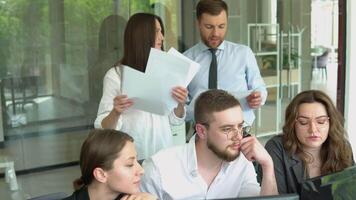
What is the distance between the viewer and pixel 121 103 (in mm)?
2125

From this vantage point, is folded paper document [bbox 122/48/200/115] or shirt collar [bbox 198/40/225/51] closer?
folded paper document [bbox 122/48/200/115]

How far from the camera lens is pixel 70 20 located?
14.4 feet

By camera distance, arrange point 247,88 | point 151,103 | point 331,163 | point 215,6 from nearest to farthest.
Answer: point 331,163 < point 151,103 < point 215,6 < point 247,88

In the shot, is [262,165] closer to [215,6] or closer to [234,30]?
[215,6]

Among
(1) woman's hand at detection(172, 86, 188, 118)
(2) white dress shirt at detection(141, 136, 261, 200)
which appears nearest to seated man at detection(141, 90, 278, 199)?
(2) white dress shirt at detection(141, 136, 261, 200)

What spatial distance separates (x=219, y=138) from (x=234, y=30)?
10.6 feet

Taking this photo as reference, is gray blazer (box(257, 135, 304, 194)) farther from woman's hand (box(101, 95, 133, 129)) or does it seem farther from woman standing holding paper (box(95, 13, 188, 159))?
woman's hand (box(101, 95, 133, 129))

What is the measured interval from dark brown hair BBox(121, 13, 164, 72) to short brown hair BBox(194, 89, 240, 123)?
1.89 feet

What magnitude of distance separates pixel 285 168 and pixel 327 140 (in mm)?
216

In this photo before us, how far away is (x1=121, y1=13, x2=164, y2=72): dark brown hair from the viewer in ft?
7.42

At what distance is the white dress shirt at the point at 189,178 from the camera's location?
5.42ft

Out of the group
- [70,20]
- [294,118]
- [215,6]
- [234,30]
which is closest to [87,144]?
[294,118]

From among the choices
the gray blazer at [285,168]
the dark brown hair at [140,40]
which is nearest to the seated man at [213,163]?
the gray blazer at [285,168]

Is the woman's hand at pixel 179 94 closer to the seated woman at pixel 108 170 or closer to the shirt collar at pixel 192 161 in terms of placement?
the shirt collar at pixel 192 161
